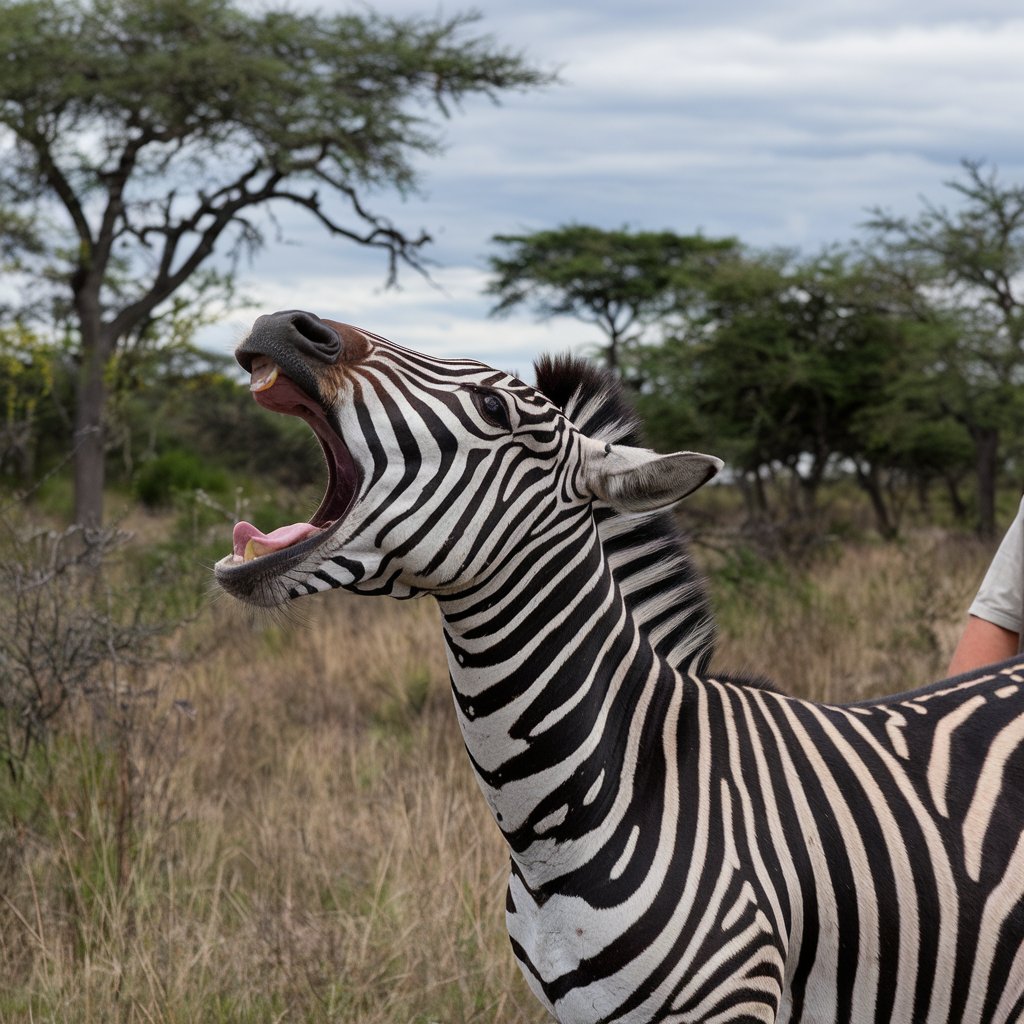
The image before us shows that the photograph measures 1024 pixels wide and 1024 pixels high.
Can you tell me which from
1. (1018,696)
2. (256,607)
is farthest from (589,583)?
(1018,696)

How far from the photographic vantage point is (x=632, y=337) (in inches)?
1150

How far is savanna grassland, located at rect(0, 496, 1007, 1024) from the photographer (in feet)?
10.6

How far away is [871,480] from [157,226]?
11656mm

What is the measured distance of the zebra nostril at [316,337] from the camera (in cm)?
181

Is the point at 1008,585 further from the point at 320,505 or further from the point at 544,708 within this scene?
the point at 320,505

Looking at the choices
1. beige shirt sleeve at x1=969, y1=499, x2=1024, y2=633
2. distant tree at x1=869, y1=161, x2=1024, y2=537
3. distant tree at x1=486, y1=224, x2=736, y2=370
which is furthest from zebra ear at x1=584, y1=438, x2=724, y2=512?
distant tree at x1=486, y1=224, x2=736, y2=370

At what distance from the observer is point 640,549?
7.29ft

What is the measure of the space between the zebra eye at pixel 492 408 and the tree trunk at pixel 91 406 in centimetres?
1641

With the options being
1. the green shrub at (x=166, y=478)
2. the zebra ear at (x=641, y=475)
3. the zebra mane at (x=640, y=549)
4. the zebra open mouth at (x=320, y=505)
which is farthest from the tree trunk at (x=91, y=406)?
the zebra ear at (x=641, y=475)

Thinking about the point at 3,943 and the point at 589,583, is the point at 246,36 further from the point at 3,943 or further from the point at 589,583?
the point at 589,583

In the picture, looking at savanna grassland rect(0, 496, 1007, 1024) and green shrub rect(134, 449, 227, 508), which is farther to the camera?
green shrub rect(134, 449, 227, 508)

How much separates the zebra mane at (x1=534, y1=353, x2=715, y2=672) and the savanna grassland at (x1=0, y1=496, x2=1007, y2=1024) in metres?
0.58

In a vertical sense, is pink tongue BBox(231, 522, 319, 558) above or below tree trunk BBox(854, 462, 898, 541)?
above

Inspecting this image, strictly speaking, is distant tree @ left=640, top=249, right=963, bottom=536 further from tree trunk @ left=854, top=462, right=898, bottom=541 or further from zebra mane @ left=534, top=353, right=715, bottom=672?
zebra mane @ left=534, top=353, right=715, bottom=672
